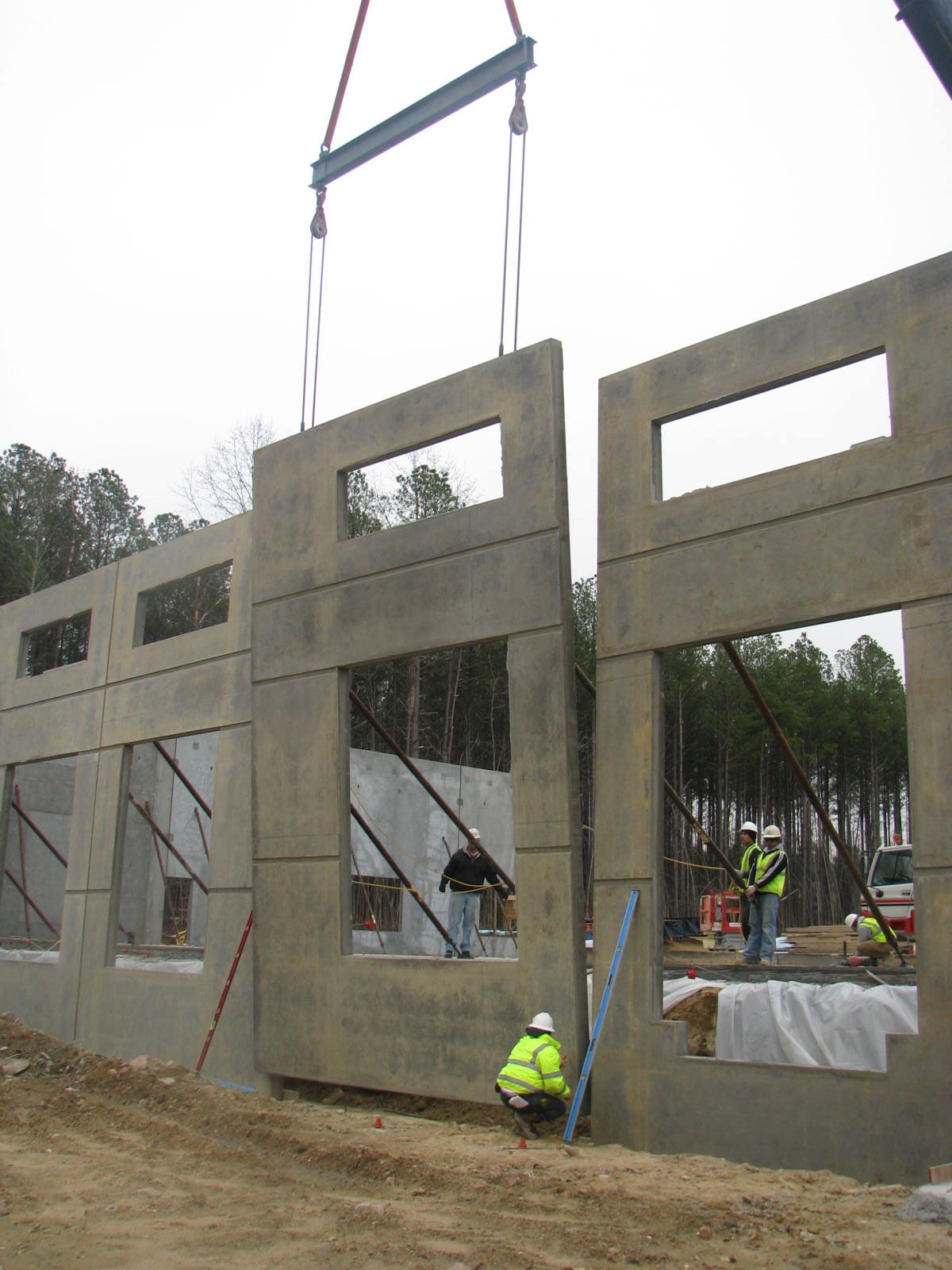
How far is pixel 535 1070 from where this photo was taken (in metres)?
8.43

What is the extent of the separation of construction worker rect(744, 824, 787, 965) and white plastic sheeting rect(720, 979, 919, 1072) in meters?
2.34

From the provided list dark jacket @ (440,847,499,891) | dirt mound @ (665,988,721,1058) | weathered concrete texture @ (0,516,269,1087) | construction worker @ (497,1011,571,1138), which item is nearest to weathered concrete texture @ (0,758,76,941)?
weathered concrete texture @ (0,516,269,1087)

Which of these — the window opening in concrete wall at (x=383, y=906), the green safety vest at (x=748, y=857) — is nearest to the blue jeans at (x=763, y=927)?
the green safety vest at (x=748, y=857)

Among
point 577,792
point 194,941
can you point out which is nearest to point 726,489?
point 577,792

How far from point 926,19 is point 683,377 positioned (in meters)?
2.89

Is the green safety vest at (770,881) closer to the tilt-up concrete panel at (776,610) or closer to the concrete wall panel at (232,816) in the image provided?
the tilt-up concrete panel at (776,610)

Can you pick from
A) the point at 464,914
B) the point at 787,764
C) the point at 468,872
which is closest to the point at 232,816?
the point at 468,872

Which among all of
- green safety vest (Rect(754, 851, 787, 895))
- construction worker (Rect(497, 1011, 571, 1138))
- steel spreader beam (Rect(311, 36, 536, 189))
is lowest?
construction worker (Rect(497, 1011, 571, 1138))

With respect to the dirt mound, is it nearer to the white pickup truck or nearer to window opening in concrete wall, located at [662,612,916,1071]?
the white pickup truck

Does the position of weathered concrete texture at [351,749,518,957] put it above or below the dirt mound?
above

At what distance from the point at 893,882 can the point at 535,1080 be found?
12318 millimetres

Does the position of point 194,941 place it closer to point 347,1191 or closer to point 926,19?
point 347,1191

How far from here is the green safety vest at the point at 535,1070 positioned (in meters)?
8.40

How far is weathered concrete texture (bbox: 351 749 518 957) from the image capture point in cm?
2083
